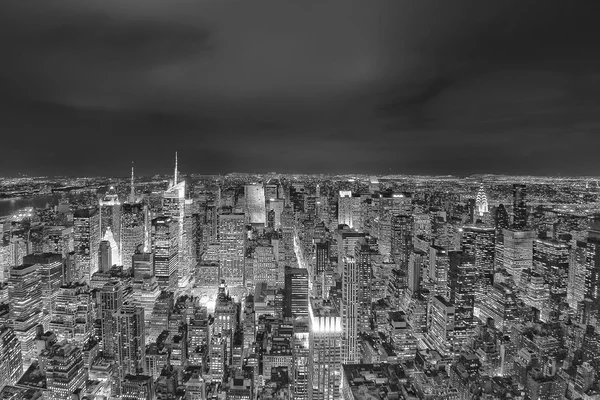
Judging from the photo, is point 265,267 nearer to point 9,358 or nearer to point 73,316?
point 73,316

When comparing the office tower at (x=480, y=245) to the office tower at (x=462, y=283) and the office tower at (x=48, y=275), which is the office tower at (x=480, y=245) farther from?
the office tower at (x=48, y=275)

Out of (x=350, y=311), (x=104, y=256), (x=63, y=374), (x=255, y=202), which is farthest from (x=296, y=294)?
(x=255, y=202)

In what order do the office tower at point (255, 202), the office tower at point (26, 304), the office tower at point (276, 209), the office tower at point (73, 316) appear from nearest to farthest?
the office tower at point (26, 304) → the office tower at point (73, 316) → the office tower at point (276, 209) → the office tower at point (255, 202)

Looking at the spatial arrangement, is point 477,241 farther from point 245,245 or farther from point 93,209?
point 93,209

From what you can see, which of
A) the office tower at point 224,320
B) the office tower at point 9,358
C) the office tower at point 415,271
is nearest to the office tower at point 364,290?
the office tower at point 224,320

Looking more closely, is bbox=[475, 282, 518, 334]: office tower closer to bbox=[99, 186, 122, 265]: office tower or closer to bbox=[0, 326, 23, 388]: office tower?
bbox=[0, 326, 23, 388]: office tower

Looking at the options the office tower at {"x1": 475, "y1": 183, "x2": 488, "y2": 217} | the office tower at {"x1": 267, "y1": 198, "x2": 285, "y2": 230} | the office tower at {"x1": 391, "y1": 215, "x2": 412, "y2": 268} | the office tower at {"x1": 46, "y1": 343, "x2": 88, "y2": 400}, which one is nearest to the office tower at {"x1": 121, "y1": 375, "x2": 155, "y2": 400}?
the office tower at {"x1": 46, "y1": 343, "x2": 88, "y2": 400}
